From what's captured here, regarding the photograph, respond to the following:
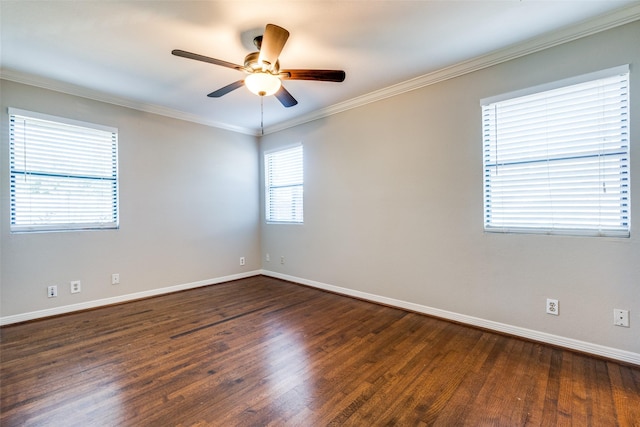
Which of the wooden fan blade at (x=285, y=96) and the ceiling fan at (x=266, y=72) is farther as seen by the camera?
the wooden fan blade at (x=285, y=96)

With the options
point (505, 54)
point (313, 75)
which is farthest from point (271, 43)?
point (505, 54)

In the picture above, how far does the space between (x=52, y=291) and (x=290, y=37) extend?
11.9 ft

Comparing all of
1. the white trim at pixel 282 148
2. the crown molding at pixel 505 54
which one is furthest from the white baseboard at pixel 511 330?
the crown molding at pixel 505 54

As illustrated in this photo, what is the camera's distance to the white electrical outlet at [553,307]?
2344 mm

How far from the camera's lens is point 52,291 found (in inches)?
122

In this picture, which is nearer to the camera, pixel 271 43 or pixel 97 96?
pixel 271 43

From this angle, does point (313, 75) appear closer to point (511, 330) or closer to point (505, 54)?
point (505, 54)

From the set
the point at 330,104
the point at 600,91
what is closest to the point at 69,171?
the point at 330,104

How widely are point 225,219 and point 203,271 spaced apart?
2.88 feet

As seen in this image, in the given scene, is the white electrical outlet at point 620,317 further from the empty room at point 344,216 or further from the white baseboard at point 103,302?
Result: the white baseboard at point 103,302

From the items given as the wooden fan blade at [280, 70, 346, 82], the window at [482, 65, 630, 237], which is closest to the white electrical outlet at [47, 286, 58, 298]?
the wooden fan blade at [280, 70, 346, 82]

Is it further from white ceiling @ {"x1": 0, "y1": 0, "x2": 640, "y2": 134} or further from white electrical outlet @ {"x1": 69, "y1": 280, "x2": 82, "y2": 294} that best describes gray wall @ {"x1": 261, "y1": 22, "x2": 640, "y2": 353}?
white electrical outlet @ {"x1": 69, "y1": 280, "x2": 82, "y2": 294}

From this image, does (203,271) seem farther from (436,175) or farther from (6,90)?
(436,175)

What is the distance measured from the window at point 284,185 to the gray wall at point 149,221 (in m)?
0.29
